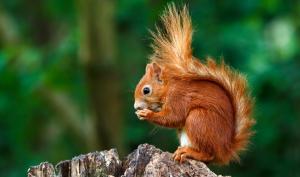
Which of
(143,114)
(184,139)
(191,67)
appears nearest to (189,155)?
(184,139)

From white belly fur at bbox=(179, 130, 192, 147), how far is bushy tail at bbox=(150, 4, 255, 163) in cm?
20

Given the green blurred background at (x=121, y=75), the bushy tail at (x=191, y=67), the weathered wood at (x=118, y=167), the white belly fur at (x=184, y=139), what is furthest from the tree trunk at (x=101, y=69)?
the weathered wood at (x=118, y=167)

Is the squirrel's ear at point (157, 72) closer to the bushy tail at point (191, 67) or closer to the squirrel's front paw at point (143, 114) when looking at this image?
the bushy tail at point (191, 67)

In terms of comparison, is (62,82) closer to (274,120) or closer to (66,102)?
(66,102)

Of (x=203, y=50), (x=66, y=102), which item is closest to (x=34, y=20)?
(x=66, y=102)

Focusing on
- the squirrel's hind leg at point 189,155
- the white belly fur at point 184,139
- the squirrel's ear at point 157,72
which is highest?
the squirrel's ear at point 157,72

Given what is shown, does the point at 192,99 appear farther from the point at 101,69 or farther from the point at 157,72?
the point at 101,69

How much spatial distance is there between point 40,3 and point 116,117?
2936 millimetres

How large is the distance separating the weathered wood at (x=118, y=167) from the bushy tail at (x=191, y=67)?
0.46 m

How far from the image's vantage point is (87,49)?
304 inches

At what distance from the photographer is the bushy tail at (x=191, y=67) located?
4.26m

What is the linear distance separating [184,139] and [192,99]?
0.18m

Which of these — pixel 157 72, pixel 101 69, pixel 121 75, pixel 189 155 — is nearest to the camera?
pixel 189 155

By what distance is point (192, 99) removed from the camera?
13.9 ft
